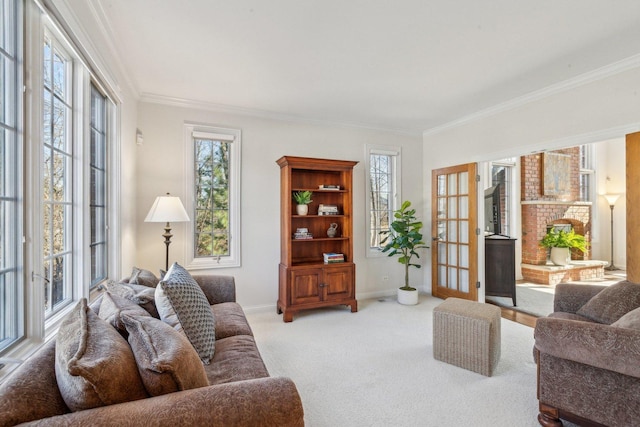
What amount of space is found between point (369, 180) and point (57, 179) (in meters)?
3.61

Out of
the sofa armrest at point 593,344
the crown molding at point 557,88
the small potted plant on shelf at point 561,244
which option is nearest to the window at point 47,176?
the sofa armrest at point 593,344

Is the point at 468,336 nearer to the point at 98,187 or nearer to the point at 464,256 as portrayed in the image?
the point at 464,256

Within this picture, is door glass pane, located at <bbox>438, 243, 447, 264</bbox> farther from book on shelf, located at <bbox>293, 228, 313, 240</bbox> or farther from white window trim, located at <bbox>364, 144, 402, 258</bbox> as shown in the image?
book on shelf, located at <bbox>293, 228, 313, 240</bbox>

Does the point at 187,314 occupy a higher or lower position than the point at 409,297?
higher

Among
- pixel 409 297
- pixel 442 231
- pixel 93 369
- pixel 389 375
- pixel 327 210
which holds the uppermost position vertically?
pixel 327 210

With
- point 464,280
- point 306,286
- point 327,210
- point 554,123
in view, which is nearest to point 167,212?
point 306,286

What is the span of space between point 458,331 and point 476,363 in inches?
10.0

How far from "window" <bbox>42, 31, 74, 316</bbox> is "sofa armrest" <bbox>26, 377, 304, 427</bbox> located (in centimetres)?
127

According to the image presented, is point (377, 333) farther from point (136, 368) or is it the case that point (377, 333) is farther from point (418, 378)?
point (136, 368)

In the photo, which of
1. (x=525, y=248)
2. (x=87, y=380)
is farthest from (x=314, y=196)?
(x=525, y=248)

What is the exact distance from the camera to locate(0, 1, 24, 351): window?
1288mm

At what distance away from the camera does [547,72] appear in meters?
2.88

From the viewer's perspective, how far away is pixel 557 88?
314 centimetres

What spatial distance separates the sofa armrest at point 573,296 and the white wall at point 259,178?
2.43 m
